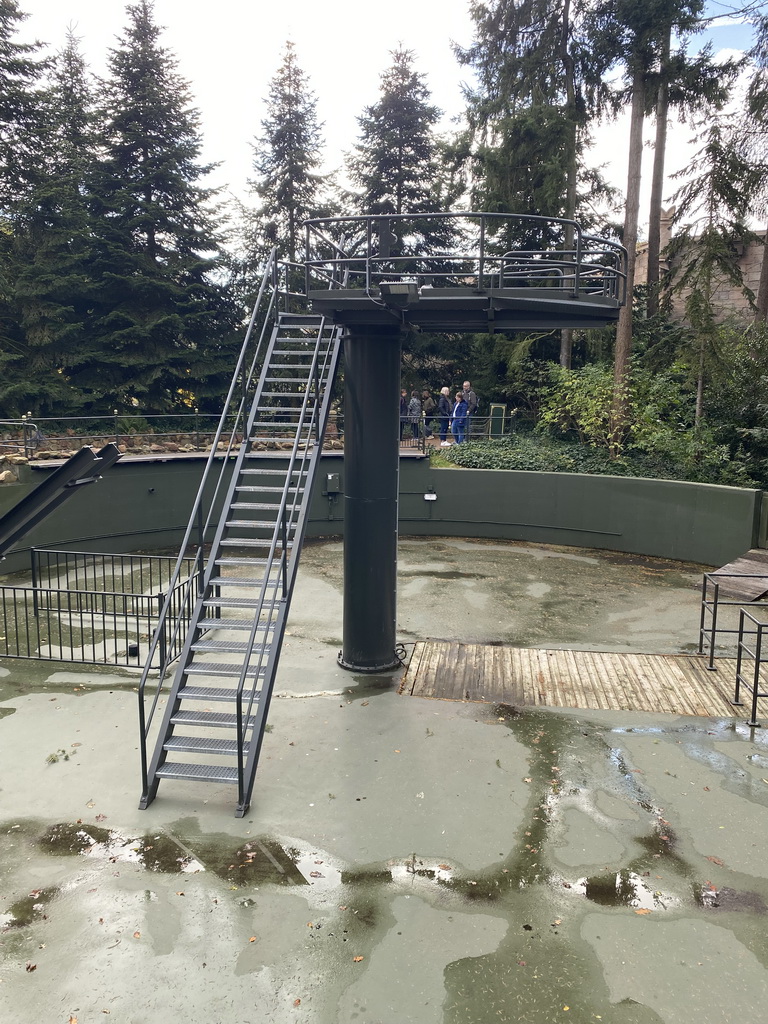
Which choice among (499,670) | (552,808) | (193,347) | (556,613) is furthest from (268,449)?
(552,808)

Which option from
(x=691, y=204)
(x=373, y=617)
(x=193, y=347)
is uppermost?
(x=691, y=204)

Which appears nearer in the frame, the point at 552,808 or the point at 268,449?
the point at 552,808

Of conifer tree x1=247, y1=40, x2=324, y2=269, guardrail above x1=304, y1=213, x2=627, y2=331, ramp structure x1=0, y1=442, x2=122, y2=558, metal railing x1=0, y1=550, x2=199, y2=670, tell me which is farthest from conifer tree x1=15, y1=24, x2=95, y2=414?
ramp structure x1=0, y1=442, x2=122, y2=558

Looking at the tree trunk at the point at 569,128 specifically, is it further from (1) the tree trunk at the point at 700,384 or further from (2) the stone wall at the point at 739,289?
(1) the tree trunk at the point at 700,384

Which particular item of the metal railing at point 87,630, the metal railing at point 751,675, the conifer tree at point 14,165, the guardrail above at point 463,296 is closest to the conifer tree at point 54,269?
the conifer tree at point 14,165

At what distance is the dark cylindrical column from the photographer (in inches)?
356

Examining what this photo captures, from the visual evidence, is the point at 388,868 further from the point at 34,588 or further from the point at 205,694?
the point at 34,588

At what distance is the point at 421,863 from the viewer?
19.1ft

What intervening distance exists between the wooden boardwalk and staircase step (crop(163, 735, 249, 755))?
2.86m

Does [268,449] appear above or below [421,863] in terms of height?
above

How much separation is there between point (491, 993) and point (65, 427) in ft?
70.2

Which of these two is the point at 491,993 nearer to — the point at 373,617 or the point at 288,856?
the point at 288,856

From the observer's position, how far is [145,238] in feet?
79.5

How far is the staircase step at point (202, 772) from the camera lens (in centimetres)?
662
